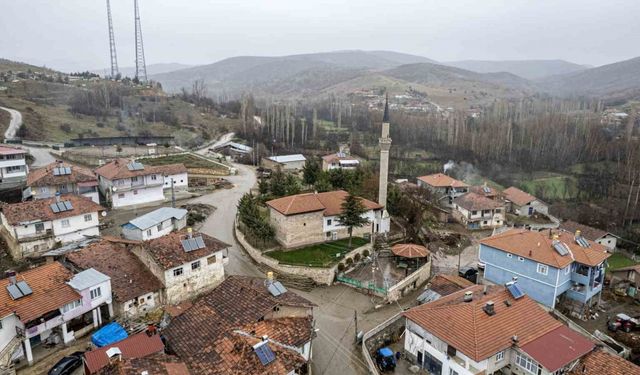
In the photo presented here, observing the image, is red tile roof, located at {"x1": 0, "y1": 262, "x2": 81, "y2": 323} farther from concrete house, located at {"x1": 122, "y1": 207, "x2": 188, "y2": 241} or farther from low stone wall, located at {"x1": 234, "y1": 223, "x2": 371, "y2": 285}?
low stone wall, located at {"x1": 234, "y1": 223, "x2": 371, "y2": 285}

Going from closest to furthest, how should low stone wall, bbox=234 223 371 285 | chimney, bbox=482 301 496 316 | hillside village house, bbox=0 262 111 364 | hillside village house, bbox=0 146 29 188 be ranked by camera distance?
1. hillside village house, bbox=0 262 111 364
2. chimney, bbox=482 301 496 316
3. low stone wall, bbox=234 223 371 285
4. hillside village house, bbox=0 146 29 188

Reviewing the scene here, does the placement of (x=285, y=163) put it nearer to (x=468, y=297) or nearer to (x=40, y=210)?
(x=40, y=210)

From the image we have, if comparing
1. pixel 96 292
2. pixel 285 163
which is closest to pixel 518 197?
pixel 285 163

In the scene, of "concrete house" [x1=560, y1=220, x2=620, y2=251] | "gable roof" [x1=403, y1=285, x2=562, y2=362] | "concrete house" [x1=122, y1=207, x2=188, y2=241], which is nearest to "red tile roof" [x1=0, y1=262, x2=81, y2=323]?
"concrete house" [x1=122, y1=207, x2=188, y2=241]

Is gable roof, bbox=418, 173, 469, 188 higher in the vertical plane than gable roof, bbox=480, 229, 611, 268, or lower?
lower

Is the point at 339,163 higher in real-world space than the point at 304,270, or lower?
higher

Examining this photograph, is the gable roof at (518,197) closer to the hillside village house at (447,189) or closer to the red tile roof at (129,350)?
the hillside village house at (447,189)

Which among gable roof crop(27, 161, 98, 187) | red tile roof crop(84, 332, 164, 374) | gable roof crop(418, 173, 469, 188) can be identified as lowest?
gable roof crop(418, 173, 469, 188)
